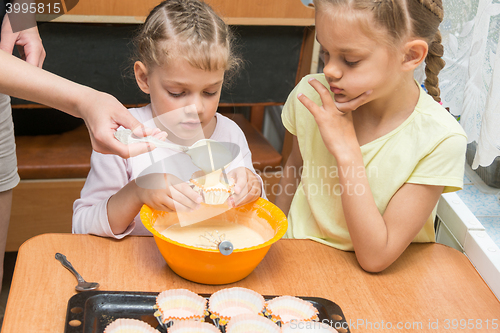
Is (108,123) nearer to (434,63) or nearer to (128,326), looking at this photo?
(128,326)

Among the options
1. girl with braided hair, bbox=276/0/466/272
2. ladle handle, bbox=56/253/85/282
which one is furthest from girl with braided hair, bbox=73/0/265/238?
girl with braided hair, bbox=276/0/466/272

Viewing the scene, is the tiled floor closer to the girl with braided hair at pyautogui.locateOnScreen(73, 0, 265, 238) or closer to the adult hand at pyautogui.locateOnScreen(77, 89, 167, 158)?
the girl with braided hair at pyautogui.locateOnScreen(73, 0, 265, 238)

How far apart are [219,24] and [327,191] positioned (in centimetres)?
50

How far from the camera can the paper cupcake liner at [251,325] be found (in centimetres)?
72

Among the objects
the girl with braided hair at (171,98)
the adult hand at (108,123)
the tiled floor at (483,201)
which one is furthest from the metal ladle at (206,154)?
the tiled floor at (483,201)

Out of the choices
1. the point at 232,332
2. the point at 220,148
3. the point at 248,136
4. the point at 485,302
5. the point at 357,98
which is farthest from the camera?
the point at 248,136

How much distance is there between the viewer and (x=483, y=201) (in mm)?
1360

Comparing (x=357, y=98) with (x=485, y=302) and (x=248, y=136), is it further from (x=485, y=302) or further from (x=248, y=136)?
(x=248, y=136)

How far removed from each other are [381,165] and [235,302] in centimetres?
51

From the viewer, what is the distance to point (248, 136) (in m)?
2.23

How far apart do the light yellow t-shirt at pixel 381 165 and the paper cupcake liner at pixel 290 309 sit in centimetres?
28

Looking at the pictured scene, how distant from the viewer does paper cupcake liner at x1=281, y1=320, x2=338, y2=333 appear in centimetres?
73

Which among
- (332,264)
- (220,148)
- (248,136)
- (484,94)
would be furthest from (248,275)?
(248,136)

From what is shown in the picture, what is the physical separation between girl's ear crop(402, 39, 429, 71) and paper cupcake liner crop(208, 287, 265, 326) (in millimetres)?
566
